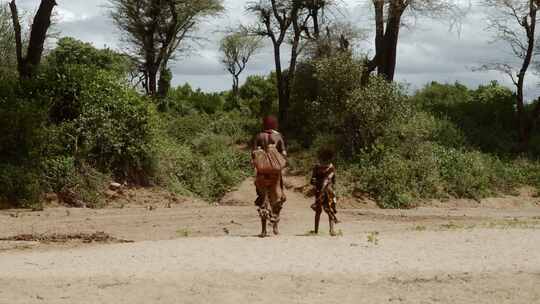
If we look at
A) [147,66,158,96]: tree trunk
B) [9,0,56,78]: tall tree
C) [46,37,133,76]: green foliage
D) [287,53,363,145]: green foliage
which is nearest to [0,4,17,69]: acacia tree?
[46,37,133,76]: green foliage

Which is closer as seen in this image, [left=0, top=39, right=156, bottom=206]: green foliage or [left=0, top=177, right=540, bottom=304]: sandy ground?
[left=0, top=177, right=540, bottom=304]: sandy ground

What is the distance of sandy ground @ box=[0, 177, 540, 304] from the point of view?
795cm

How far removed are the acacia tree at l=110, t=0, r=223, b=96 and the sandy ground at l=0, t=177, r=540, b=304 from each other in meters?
21.2

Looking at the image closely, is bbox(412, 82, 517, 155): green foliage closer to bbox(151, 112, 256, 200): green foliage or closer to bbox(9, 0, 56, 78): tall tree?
bbox(151, 112, 256, 200): green foliage

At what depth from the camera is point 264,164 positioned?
11.5m

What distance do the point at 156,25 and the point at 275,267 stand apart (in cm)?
2631

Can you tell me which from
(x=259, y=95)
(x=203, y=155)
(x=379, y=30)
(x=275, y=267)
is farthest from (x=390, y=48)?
(x=275, y=267)

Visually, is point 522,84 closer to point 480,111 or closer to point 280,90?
point 480,111

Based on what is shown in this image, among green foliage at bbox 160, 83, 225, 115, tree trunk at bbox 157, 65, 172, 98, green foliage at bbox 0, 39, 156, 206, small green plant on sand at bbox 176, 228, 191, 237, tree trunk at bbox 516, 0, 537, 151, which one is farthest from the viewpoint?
tree trunk at bbox 157, 65, 172, 98

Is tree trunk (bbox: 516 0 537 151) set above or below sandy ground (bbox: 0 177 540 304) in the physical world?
above

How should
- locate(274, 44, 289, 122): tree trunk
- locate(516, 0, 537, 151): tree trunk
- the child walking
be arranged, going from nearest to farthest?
the child walking → locate(516, 0, 537, 151): tree trunk → locate(274, 44, 289, 122): tree trunk

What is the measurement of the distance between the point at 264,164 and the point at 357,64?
43.0ft

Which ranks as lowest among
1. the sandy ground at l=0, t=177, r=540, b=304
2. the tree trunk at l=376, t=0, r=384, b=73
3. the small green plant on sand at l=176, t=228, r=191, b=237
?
the small green plant on sand at l=176, t=228, r=191, b=237

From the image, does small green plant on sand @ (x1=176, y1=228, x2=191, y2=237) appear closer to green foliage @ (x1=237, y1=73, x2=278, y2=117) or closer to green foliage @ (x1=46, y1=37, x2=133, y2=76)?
green foliage @ (x1=46, y1=37, x2=133, y2=76)
